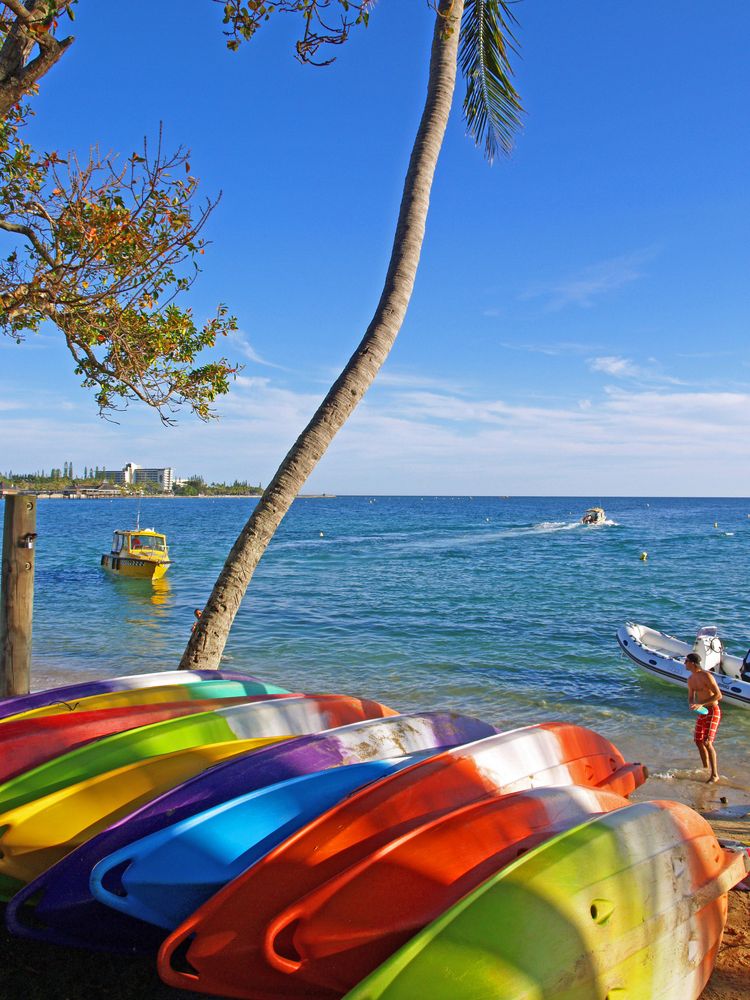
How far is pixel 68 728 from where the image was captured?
454 centimetres

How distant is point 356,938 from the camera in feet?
9.51

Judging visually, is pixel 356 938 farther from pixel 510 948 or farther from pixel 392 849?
pixel 510 948

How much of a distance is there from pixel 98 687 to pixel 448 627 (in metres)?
14.2

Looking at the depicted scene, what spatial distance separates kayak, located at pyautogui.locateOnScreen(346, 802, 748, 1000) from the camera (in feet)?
8.60

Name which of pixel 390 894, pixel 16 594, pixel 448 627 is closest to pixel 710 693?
pixel 390 894

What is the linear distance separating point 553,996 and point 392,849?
0.79 metres

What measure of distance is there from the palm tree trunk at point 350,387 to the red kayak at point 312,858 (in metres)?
2.74

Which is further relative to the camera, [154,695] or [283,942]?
[154,695]

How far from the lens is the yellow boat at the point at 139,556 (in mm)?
27906

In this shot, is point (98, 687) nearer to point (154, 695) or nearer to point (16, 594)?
→ point (154, 695)

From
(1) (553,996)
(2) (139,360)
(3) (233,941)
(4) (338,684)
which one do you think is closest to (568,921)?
(1) (553,996)

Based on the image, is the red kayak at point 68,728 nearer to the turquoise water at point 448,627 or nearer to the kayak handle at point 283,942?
the kayak handle at point 283,942

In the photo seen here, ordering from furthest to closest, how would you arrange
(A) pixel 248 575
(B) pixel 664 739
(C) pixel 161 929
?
(B) pixel 664 739, (A) pixel 248 575, (C) pixel 161 929

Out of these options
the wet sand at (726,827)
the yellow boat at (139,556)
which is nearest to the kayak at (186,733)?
the wet sand at (726,827)
